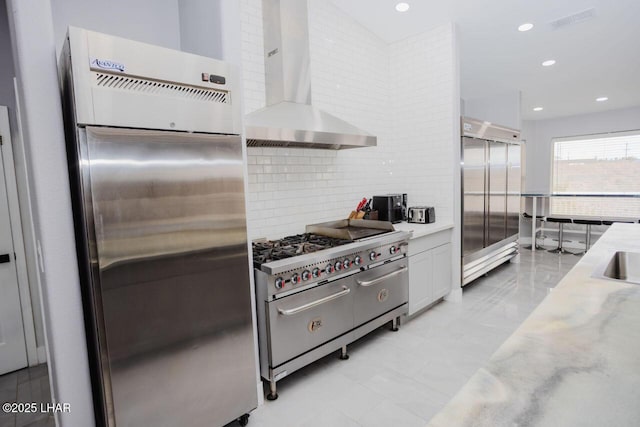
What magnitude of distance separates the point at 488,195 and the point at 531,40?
6.36ft

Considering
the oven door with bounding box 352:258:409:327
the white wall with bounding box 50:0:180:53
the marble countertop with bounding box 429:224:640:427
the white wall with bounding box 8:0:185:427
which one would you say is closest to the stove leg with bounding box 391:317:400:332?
the oven door with bounding box 352:258:409:327

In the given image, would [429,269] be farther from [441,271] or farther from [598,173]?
[598,173]

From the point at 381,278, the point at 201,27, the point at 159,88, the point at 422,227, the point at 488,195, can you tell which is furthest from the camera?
the point at 488,195

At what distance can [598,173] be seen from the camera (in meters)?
7.66

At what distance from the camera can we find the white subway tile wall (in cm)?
288

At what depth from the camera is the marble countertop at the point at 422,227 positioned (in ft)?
10.8

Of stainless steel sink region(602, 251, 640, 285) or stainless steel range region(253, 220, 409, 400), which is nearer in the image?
stainless steel sink region(602, 251, 640, 285)

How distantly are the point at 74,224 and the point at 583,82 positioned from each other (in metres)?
7.21

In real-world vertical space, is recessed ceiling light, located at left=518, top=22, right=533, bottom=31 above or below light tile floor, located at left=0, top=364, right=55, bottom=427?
above

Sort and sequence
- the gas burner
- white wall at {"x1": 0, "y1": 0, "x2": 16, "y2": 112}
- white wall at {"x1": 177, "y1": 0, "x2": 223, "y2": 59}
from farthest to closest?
1. white wall at {"x1": 0, "y1": 0, "x2": 16, "y2": 112}
2. the gas burner
3. white wall at {"x1": 177, "y1": 0, "x2": 223, "y2": 59}

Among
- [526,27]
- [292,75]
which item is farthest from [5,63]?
[526,27]

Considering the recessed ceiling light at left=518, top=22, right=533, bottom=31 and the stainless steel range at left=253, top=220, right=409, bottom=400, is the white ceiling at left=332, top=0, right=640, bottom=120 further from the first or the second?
the stainless steel range at left=253, top=220, right=409, bottom=400

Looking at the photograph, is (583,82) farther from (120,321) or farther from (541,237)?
(120,321)

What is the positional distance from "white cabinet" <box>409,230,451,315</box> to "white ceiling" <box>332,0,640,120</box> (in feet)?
7.71
